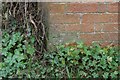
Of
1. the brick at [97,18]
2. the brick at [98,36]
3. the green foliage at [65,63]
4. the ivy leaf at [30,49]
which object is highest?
the brick at [97,18]

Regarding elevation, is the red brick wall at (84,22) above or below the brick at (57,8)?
below

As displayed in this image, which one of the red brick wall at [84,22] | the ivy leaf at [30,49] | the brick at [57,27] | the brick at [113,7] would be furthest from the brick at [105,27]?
the ivy leaf at [30,49]

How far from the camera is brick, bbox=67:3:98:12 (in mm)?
3514

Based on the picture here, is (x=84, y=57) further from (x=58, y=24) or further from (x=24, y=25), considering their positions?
(x=24, y=25)

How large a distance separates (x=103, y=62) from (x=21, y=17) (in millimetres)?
995

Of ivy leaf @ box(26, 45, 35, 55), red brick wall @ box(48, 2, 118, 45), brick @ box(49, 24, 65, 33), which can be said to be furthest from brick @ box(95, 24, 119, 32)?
ivy leaf @ box(26, 45, 35, 55)

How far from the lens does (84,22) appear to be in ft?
11.6

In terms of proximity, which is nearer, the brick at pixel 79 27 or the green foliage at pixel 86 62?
the green foliage at pixel 86 62

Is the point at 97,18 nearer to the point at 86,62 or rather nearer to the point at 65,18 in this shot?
the point at 65,18

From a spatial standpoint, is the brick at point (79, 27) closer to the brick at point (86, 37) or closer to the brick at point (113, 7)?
the brick at point (86, 37)

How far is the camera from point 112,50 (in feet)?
11.4

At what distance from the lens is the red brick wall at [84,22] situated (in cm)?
352

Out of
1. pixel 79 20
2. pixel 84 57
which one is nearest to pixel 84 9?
pixel 79 20

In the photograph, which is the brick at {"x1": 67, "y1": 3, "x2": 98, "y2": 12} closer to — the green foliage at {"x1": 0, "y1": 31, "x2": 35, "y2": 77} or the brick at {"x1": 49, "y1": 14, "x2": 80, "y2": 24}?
the brick at {"x1": 49, "y1": 14, "x2": 80, "y2": 24}
